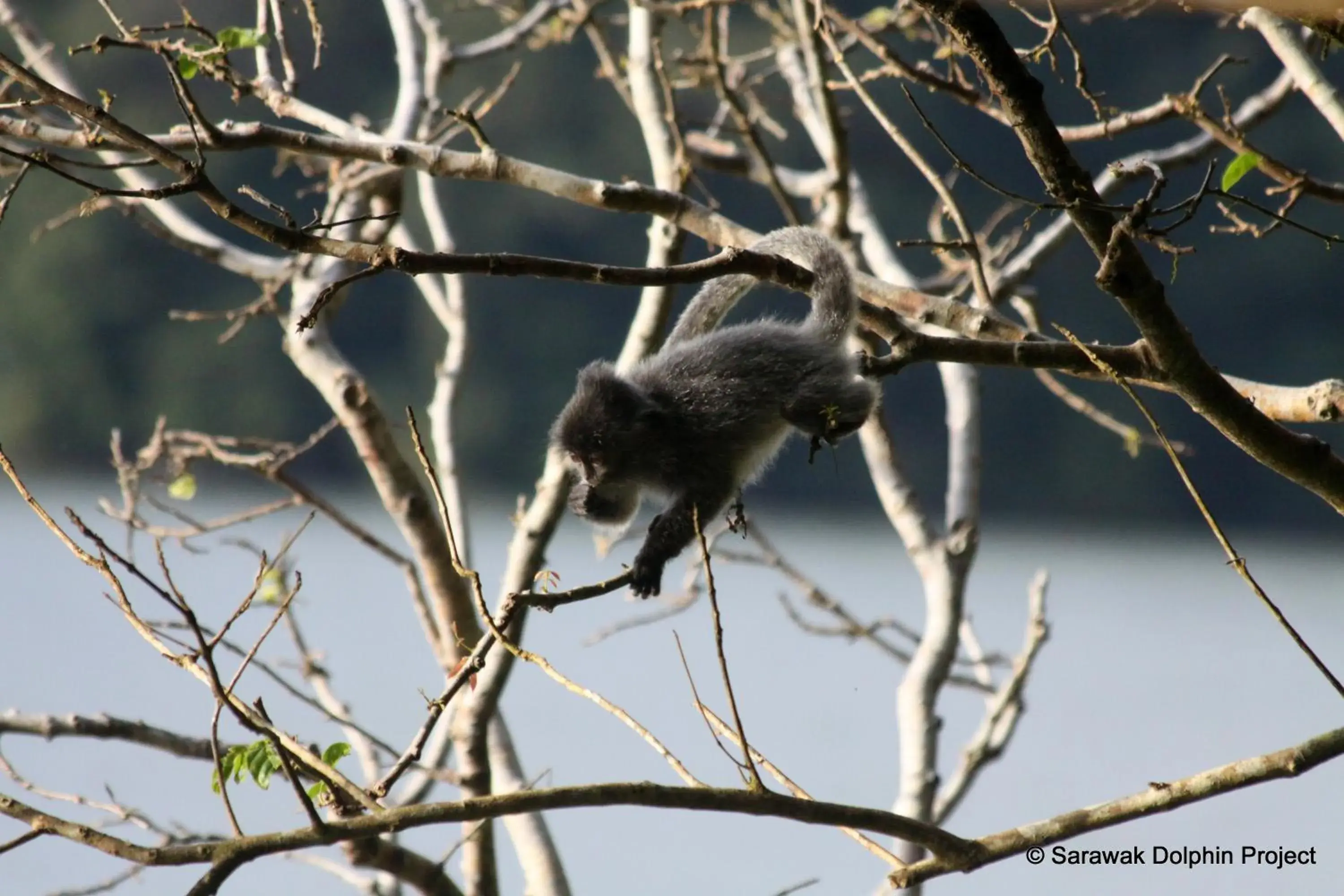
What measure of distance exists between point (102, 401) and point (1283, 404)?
7.30m

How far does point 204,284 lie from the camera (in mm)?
8477

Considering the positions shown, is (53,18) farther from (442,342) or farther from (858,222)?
(858,222)

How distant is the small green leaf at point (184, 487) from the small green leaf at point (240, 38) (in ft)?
4.55

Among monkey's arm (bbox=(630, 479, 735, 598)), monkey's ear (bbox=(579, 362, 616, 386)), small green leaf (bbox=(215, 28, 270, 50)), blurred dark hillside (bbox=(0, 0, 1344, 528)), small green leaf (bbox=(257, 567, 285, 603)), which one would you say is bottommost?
monkey's arm (bbox=(630, 479, 735, 598))

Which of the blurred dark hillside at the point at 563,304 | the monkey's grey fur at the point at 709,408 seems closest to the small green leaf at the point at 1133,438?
the monkey's grey fur at the point at 709,408

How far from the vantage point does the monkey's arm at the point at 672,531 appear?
2.50m

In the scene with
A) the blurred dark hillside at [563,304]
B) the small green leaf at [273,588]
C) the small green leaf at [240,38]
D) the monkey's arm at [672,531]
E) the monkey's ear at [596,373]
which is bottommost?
the monkey's arm at [672,531]

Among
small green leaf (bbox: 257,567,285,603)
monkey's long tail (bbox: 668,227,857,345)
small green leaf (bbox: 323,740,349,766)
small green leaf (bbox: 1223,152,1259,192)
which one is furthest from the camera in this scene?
small green leaf (bbox: 257,567,285,603)

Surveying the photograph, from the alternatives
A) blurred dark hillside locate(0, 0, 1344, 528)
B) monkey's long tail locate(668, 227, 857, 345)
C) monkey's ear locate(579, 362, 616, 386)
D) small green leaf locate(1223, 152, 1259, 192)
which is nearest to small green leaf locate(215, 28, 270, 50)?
monkey's ear locate(579, 362, 616, 386)

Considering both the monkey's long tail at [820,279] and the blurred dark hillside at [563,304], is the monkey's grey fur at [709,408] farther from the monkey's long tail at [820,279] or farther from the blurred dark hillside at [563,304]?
the blurred dark hillside at [563,304]

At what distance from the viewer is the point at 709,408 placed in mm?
2662

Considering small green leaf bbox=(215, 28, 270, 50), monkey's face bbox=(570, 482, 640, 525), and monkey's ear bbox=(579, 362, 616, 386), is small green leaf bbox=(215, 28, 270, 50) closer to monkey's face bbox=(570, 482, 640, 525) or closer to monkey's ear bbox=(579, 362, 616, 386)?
monkey's ear bbox=(579, 362, 616, 386)

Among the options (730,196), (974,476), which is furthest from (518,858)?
(730,196)

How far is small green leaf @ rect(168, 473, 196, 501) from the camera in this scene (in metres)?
3.46
